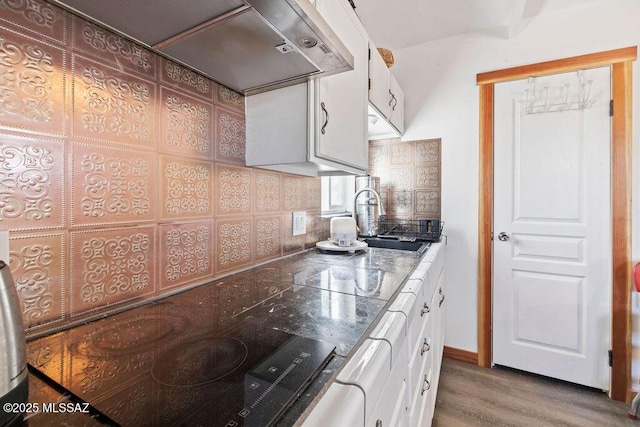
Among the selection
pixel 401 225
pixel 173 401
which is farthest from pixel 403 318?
pixel 401 225

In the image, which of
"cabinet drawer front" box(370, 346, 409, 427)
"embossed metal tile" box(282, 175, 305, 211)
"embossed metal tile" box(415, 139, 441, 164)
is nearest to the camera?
"cabinet drawer front" box(370, 346, 409, 427)

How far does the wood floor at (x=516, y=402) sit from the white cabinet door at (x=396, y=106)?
1.79m

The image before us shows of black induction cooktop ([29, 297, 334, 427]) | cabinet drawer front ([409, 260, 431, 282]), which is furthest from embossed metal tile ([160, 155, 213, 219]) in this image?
cabinet drawer front ([409, 260, 431, 282])

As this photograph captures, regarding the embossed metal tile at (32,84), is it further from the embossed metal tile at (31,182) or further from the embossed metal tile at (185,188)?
the embossed metal tile at (185,188)

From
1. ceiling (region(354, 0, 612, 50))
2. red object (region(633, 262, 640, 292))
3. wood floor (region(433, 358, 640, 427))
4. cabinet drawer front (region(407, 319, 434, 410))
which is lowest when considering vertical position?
wood floor (region(433, 358, 640, 427))

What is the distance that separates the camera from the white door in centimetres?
170

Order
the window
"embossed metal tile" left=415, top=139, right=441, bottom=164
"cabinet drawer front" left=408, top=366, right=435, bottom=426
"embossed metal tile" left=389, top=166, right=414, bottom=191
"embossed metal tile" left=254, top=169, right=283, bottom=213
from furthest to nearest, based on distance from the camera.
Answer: "embossed metal tile" left=389, top=166, right=414, bottom=191 < "embossed metal tile" left=415, top=139, right=441, bottom=164 < the window < "embossed metal tile" left=254, top=169, right=283, bottom=213 < "cabinet drawer front" left=408, top=366, right=435, bottom=426

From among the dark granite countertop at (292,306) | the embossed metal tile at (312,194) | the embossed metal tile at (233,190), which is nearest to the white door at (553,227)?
the dark granite countertop at (292,306)

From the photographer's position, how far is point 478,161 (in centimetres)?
200

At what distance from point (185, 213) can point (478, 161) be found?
6.46 feet

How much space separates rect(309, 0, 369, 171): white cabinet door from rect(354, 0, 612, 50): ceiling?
0.71 meters

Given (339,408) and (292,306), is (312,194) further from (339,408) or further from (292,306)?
(339,408)

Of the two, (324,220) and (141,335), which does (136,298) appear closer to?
(141,335)

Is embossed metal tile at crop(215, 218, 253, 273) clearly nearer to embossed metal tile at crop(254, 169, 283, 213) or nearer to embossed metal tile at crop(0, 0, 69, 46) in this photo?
embossed metal tile at crop(254, 169, 283, 213)
